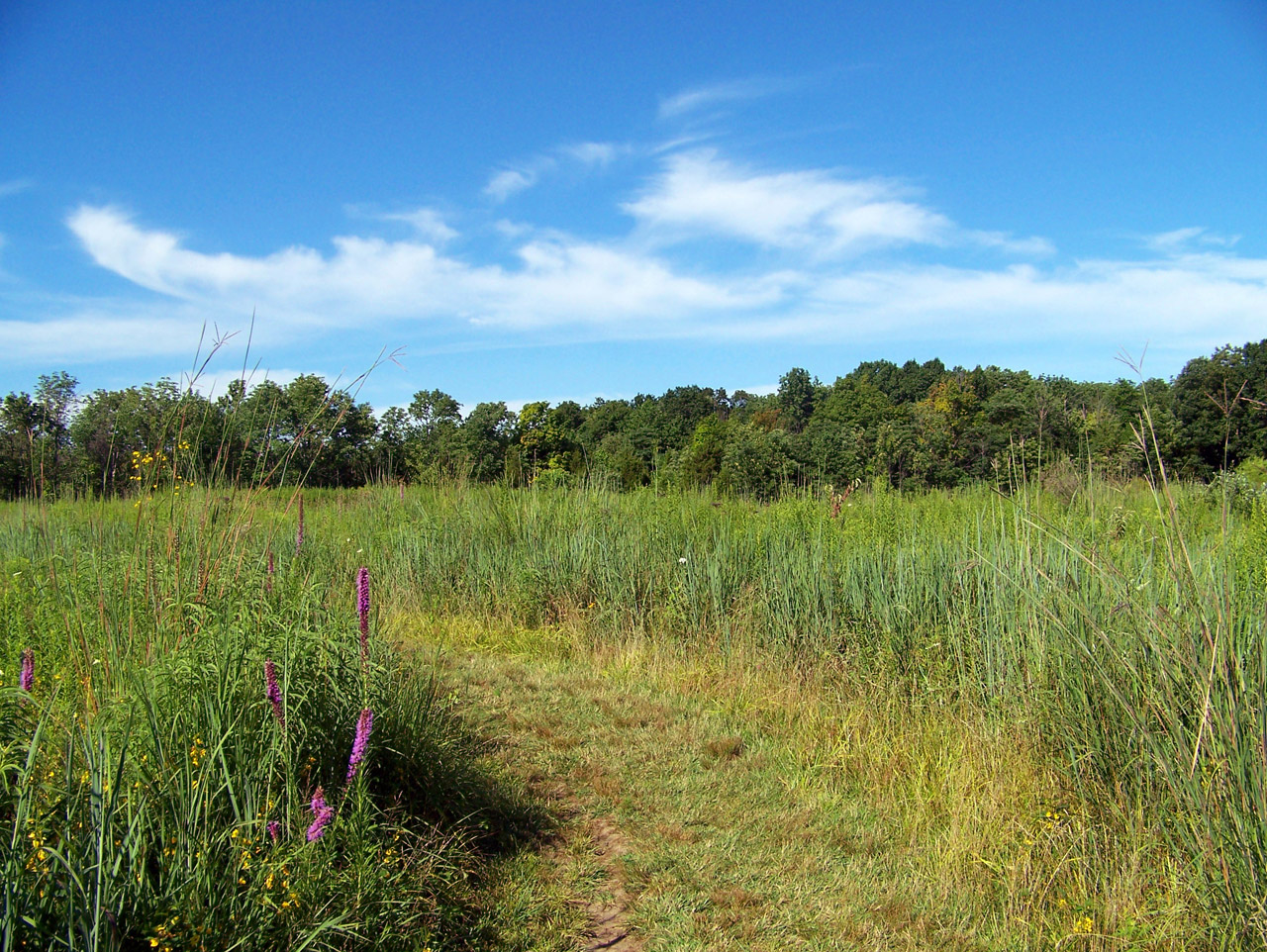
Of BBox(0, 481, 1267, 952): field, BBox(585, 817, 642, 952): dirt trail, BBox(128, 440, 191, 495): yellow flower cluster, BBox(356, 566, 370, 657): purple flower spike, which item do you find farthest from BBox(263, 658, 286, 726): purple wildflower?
BBox(585, 817, 642, 952): dirt trail

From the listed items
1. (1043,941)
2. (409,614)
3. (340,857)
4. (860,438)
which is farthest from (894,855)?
(860,438)

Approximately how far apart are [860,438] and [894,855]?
74.7ft

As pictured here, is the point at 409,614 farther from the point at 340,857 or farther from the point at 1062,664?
the point at 1062,664

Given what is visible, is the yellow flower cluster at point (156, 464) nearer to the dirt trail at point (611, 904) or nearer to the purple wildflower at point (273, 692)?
the purple wildflower at point (273, 692)

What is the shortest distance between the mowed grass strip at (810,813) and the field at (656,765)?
18 millimetres

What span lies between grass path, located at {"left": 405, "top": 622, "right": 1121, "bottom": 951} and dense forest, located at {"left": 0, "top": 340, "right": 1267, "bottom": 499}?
5.95 ft

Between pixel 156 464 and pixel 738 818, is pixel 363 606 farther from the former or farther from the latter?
pixel 738 818

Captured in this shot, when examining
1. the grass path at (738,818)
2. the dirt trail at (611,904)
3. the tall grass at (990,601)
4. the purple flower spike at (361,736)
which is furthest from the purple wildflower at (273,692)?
the tall grass at (990,601)

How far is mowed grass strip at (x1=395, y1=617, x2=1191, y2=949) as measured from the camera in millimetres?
2873

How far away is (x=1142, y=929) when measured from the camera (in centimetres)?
261

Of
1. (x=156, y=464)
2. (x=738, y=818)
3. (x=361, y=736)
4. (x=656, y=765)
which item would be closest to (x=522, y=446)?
(x=656, y=765)

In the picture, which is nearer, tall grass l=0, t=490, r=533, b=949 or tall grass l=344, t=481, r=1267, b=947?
tall grass l=0, t=490, r=533, b=949

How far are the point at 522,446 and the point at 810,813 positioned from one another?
12.8 m

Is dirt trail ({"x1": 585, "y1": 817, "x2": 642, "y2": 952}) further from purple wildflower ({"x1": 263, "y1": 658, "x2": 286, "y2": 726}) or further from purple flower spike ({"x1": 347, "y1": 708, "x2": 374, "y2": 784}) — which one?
purple wildflower ({"x1": 263, "y1": 658, "x2": 286, "y2": 726})
